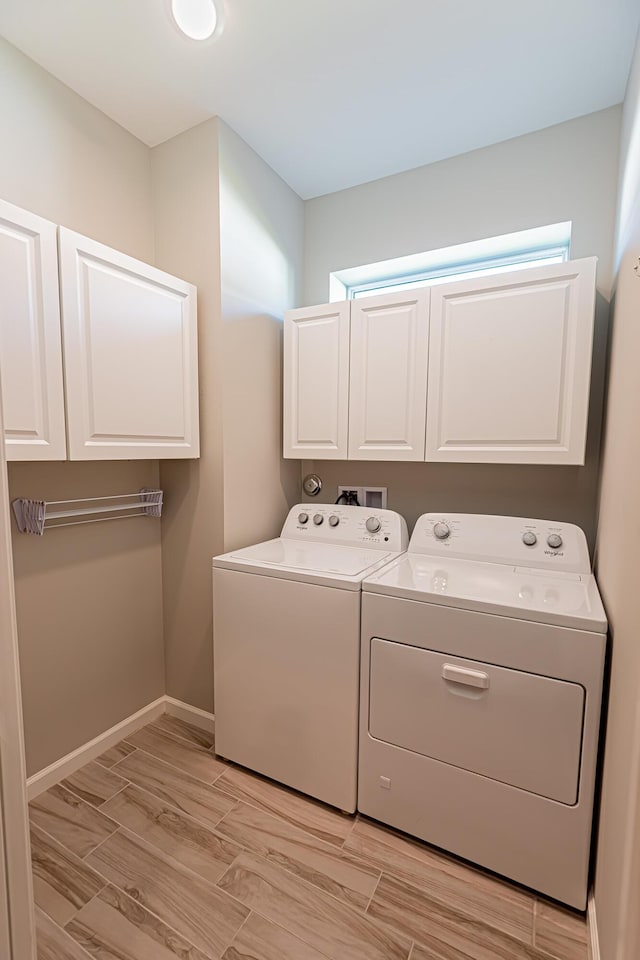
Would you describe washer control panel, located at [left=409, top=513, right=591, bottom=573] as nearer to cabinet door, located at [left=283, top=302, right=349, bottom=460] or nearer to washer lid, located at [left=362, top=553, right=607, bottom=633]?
washer lid, located at [left=362, top=553, right=607, bottom=633]

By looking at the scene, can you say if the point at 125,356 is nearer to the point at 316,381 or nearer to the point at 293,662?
the point at 316,381

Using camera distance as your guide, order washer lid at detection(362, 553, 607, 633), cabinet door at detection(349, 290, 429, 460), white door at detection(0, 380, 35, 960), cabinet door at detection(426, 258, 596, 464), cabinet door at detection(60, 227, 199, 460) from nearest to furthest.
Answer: white door at detection(0, 380, 35, 960) < washer lid at detection(362, 553, 607, 633) < cabinet door at detection(60, 227, 199, 460) < cabinet door at detection(426, 258, 596, 464) < cabinet door at detection(349, 290, 429, 460)

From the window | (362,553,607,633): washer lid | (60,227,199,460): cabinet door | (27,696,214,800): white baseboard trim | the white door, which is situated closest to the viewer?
the white door

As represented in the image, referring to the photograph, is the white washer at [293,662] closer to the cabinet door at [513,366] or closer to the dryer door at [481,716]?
the dryer door at [481,716]

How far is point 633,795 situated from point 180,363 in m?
1.81

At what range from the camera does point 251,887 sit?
1229mm

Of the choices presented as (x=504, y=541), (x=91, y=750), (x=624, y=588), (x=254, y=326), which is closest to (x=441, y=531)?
(x=504, y=541)

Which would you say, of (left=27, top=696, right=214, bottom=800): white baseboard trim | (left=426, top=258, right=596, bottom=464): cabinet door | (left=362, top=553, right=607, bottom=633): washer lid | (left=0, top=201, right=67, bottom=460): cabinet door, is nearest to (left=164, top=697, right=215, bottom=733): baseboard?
(left=27, top=696, right=214, bottom=800): white baseboard trim

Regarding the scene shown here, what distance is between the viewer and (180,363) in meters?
1.71

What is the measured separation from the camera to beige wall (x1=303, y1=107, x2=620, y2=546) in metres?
1.65

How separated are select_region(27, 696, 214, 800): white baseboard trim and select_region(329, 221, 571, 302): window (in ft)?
7.32

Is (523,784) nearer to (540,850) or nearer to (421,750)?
(540,850)

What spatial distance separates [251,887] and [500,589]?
1.15 meters

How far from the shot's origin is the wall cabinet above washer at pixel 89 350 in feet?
3.98
